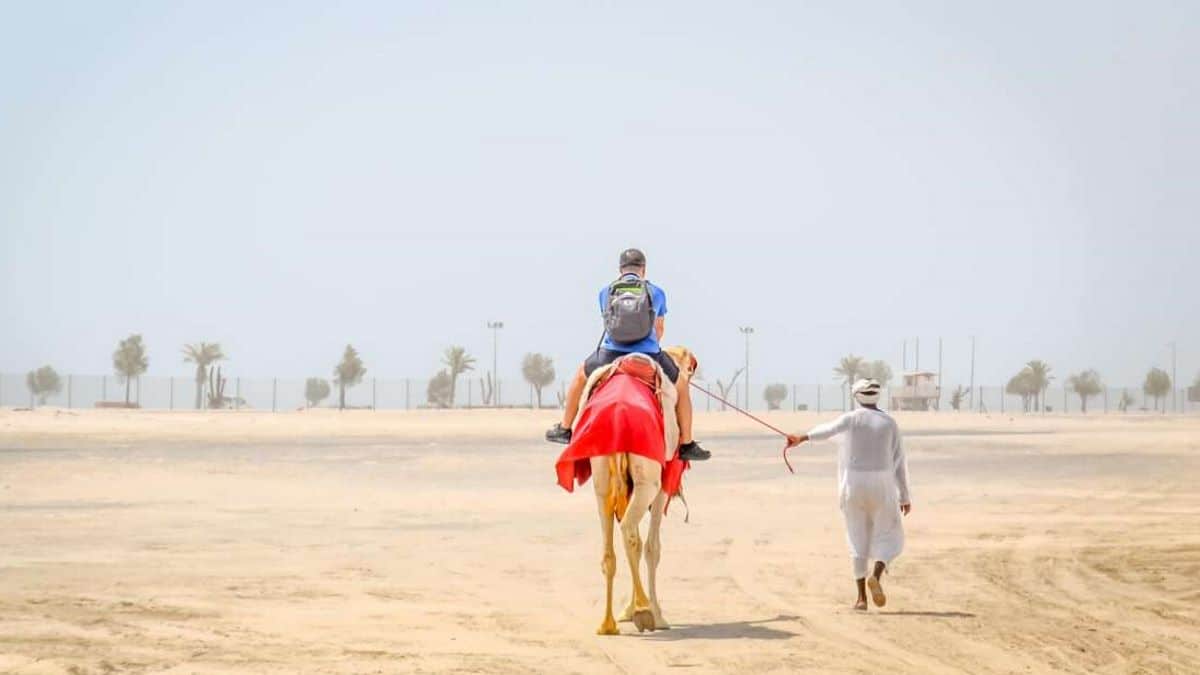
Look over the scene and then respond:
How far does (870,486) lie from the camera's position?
14.6 m

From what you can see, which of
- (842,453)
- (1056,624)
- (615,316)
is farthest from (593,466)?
(1056,624)

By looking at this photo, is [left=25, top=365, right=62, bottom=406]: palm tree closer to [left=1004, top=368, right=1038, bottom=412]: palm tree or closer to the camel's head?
[left=1004, top=368, right=1038, bottom=412]: palm tree

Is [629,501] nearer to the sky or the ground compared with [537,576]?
nearer to the sky

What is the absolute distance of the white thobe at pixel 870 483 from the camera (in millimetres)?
14531

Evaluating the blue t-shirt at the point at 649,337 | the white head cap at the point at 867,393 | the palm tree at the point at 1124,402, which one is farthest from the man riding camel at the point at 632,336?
→ the palm tree at the point at 1124,402

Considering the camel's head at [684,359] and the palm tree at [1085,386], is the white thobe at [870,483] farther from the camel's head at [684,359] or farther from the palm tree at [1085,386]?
the palm tree at [1085,386]

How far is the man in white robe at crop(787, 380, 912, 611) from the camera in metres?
14.5

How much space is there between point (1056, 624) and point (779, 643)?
2534 millimetres

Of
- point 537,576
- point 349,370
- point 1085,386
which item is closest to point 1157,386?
point 1085,386

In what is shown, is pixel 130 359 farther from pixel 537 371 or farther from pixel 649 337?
pixel 649 337

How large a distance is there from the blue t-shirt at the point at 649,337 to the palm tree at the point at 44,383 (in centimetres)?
12566

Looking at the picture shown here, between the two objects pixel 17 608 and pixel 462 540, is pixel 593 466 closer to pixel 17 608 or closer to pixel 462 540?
pixel 17 608

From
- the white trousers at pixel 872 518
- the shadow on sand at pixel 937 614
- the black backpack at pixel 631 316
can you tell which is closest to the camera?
the black backpack at pixel 631 316

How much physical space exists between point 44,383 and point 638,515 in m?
131
